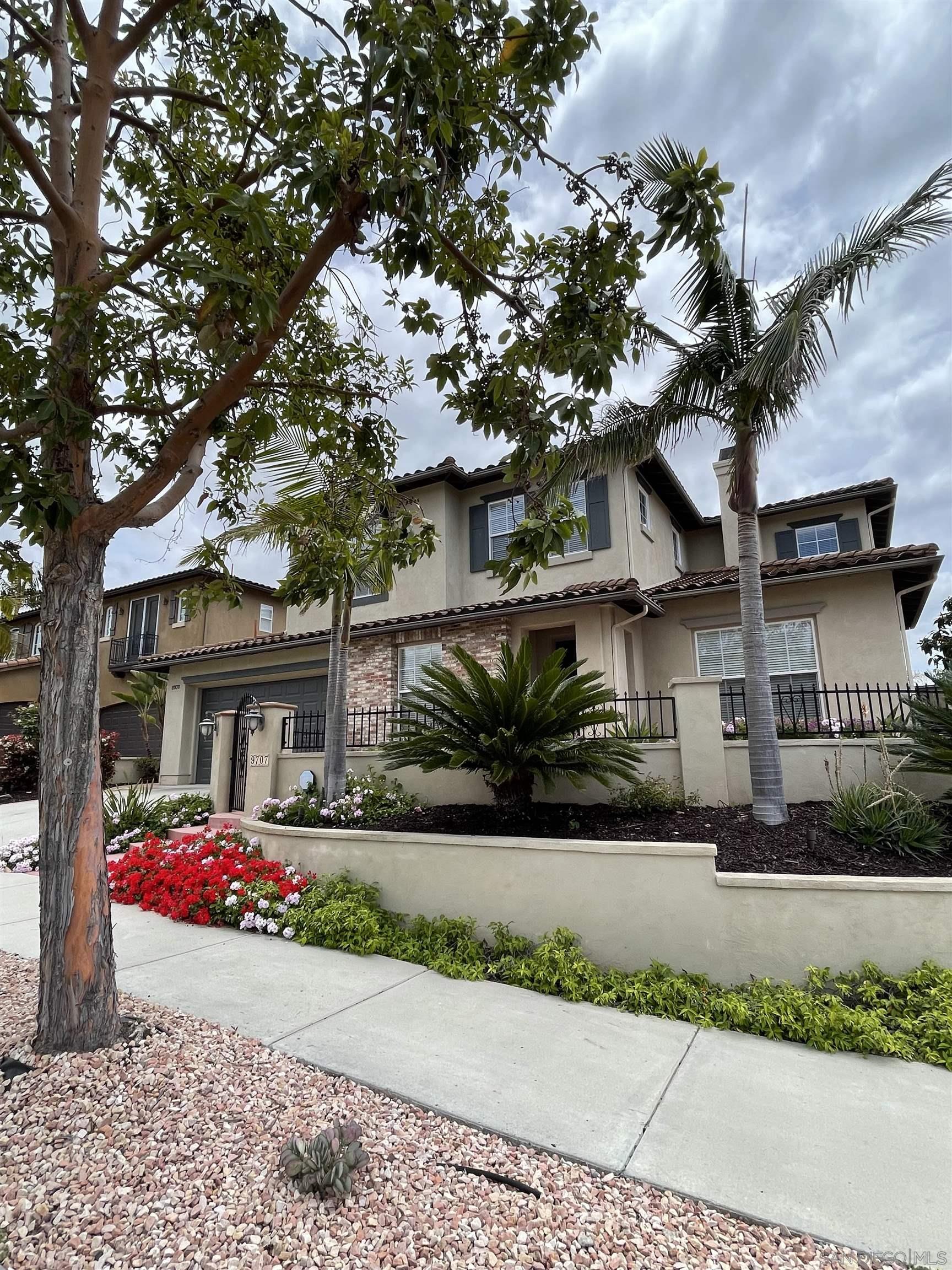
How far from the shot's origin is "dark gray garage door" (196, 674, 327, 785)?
582 inches

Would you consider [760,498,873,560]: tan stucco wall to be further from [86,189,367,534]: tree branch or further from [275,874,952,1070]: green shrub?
[86,189,367,534]: tree branch

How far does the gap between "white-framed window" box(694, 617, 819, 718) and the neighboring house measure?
13612 millimetres

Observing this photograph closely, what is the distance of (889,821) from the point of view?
5.51 metres

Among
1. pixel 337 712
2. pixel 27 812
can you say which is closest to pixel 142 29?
pixel 337 712

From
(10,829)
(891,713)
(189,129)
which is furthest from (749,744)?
(10,829)

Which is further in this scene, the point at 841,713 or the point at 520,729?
the point at 841,713

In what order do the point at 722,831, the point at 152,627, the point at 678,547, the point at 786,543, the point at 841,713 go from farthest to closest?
1. the point at 152,627
2. the point at 678,547
3. the point at 786,543
4. the point at 841,713
5. the point at 722,831

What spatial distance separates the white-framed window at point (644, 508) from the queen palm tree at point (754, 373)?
18.4 feet

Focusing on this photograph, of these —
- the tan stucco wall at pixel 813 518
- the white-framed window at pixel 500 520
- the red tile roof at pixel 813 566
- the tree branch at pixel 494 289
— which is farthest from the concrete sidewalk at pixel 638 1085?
the tan stucco wall at pixel 813 518

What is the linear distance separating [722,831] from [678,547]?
11.4m

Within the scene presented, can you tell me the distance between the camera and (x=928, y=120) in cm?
558

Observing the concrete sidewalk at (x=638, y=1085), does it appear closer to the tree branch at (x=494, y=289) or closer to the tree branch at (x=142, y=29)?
the tree branch at (x=494, y=289)

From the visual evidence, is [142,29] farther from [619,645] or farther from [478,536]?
[478,536]

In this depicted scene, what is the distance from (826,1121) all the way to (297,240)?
648 cm
